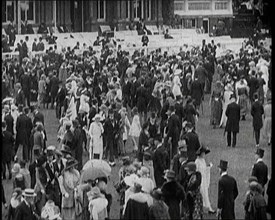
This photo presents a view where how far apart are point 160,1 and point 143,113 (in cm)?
2824

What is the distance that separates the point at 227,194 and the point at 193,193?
527 millimetres

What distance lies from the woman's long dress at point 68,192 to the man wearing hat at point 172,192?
5.40 feet

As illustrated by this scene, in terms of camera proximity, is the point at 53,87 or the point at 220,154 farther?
the point at 53,87

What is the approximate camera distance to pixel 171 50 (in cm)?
4038

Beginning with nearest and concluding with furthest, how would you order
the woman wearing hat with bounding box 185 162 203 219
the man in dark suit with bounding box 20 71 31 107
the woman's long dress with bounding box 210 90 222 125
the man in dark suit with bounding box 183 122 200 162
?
the woman wearing hat with bounding box 185 162 203 219 → the man in dark suit with bounding box 183 122 200 162 → the woman's long dress with bounding box 210 90 222 125 → the man in dark suit with bounding box 20 71 31 107

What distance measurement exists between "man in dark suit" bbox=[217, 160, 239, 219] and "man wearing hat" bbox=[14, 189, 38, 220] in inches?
115

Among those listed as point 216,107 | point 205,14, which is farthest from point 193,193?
point 205,14

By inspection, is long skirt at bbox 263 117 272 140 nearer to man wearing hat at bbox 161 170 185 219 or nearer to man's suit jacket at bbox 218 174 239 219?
man's suit jacket at bbox 218 174 239 219

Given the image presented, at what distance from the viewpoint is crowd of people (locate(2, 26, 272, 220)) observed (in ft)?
38.8

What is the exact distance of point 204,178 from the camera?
1326cm

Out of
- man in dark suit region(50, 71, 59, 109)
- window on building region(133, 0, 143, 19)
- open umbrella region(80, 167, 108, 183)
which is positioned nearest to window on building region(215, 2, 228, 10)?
window on building region(133, 0, 143, 19)

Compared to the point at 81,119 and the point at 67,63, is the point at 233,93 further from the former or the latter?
the point at 67,63

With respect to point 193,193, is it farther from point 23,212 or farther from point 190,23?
point 190,23

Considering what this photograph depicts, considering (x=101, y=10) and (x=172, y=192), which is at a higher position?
(x=101, y=10)
